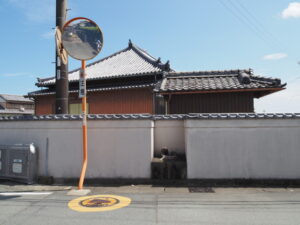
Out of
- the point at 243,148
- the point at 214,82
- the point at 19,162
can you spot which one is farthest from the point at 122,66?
the point at 243,148

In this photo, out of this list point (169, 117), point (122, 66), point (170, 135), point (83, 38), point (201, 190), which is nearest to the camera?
point (201, 190)

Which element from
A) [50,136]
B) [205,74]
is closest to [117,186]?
[50,136]

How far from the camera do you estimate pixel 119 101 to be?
14.5 m

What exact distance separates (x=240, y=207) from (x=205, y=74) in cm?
694

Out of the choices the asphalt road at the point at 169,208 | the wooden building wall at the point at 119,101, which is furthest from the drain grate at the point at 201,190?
the wooden building wall at the point at 119,101

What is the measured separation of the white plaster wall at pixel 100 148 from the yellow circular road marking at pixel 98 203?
1.33m

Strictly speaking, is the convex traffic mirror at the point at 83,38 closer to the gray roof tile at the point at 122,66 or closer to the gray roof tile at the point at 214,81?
the gray roof tile at the point at 214,81

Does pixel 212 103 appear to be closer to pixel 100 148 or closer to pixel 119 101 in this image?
pixel 100 148

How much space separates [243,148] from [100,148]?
4025mm

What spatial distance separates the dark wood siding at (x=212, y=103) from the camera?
894cm

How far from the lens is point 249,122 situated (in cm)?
650

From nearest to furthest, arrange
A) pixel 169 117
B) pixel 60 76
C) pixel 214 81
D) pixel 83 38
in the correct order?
pixel 83 38 < pixel 169 117 < pixel 60 76 < pixel 214 81

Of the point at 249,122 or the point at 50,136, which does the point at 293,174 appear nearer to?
the point at 249,122

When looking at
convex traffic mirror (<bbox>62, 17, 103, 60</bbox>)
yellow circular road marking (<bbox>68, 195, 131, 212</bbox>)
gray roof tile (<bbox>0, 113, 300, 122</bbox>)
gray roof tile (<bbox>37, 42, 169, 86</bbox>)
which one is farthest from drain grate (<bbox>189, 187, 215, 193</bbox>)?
gray roof tile (<bbox>37, 42, 169, 86</bbox>)
